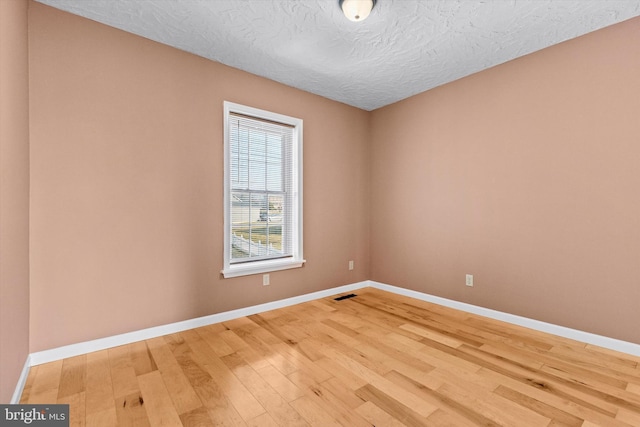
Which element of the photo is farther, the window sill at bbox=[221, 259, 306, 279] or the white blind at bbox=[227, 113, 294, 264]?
the white blind at bbox=[227, 113, 294, 264]

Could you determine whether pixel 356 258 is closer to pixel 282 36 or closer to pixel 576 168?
pixel 576 168

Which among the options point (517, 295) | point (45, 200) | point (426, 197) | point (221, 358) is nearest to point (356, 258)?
point (426, 197)

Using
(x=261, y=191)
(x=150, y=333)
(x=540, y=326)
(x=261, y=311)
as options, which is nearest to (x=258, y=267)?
(x=261, y=311)

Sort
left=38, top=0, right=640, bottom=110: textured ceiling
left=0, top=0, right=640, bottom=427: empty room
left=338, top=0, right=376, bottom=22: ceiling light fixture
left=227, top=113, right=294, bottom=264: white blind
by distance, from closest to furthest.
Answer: left=0, top=0, right=640, bottom=427: empty room, left=338, top=0, right=376, bottom=22: ceiling light fixture, left=38, top=0, right=640, bottom=110: textured ceiling, left=227, top=113, right=294, bottom=264: white blind

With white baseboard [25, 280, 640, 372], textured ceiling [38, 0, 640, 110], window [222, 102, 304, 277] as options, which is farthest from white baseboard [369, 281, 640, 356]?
textured ceiling [38, 0, 640, 110]

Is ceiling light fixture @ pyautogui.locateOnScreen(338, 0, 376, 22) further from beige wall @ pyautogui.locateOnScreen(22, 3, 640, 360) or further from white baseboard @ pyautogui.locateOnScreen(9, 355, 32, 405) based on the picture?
white baseboard @ pyautogui.locateOnScreen(9, 355, 32, 405)

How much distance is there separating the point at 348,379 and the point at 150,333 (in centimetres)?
187

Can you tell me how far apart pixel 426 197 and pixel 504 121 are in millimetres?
1216

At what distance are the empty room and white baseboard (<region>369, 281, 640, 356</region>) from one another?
0.02m

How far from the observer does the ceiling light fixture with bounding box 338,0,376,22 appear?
215 centimetres

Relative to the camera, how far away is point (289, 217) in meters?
3.78

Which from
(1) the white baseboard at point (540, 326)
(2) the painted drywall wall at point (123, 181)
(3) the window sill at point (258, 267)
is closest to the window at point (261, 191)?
(3) the window sill at point (258, 267)

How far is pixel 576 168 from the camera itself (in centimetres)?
263
